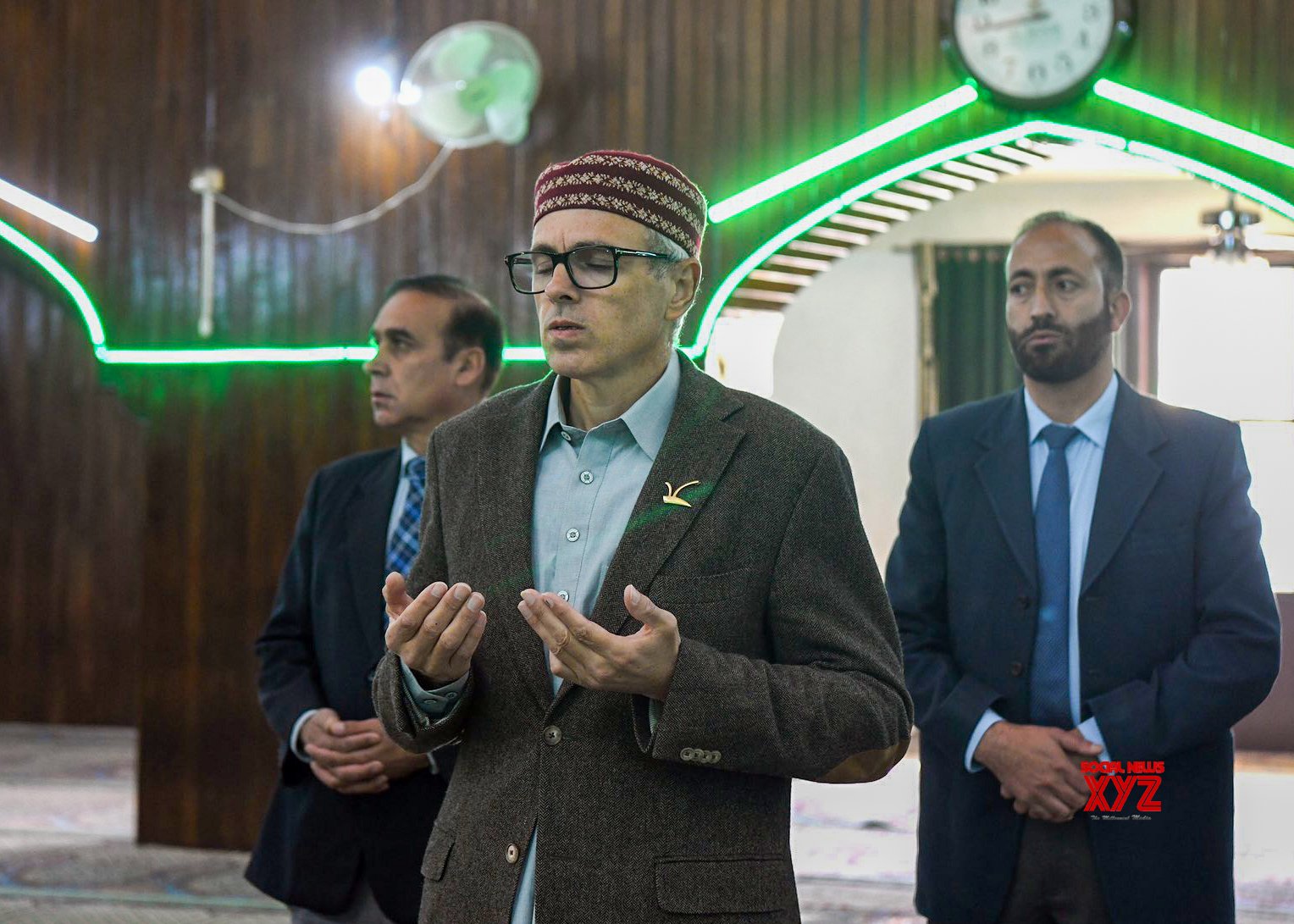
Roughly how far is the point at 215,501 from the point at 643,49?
224 cm

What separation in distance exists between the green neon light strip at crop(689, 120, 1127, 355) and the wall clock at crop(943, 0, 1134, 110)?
0.41ft

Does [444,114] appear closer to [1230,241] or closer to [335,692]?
[335,692]

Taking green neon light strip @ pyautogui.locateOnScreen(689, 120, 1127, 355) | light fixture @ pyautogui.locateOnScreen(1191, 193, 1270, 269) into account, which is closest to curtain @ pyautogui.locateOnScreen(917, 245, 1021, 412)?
light fixture @ pyautogui.locateOnScreen(1191, 193, 1270, 269)

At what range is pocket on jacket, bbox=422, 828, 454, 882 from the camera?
180 centimetres

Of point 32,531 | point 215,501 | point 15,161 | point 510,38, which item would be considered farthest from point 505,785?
point 32,531

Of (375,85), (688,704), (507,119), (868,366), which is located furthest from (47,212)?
(868,366)

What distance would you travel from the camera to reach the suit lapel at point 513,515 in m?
1.77

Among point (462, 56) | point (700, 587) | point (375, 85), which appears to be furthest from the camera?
point (375, 85)

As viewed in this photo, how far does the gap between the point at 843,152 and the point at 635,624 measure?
3398 millimetres

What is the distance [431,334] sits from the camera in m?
3.01

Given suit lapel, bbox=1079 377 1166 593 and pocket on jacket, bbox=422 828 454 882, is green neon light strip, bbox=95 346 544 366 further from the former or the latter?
pocket on jacket, bbox=422 828 454 882

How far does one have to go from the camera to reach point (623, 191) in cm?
180

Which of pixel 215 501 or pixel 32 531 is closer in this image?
pixel 215 501

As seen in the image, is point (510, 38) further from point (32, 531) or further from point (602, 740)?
point (32, 531)
